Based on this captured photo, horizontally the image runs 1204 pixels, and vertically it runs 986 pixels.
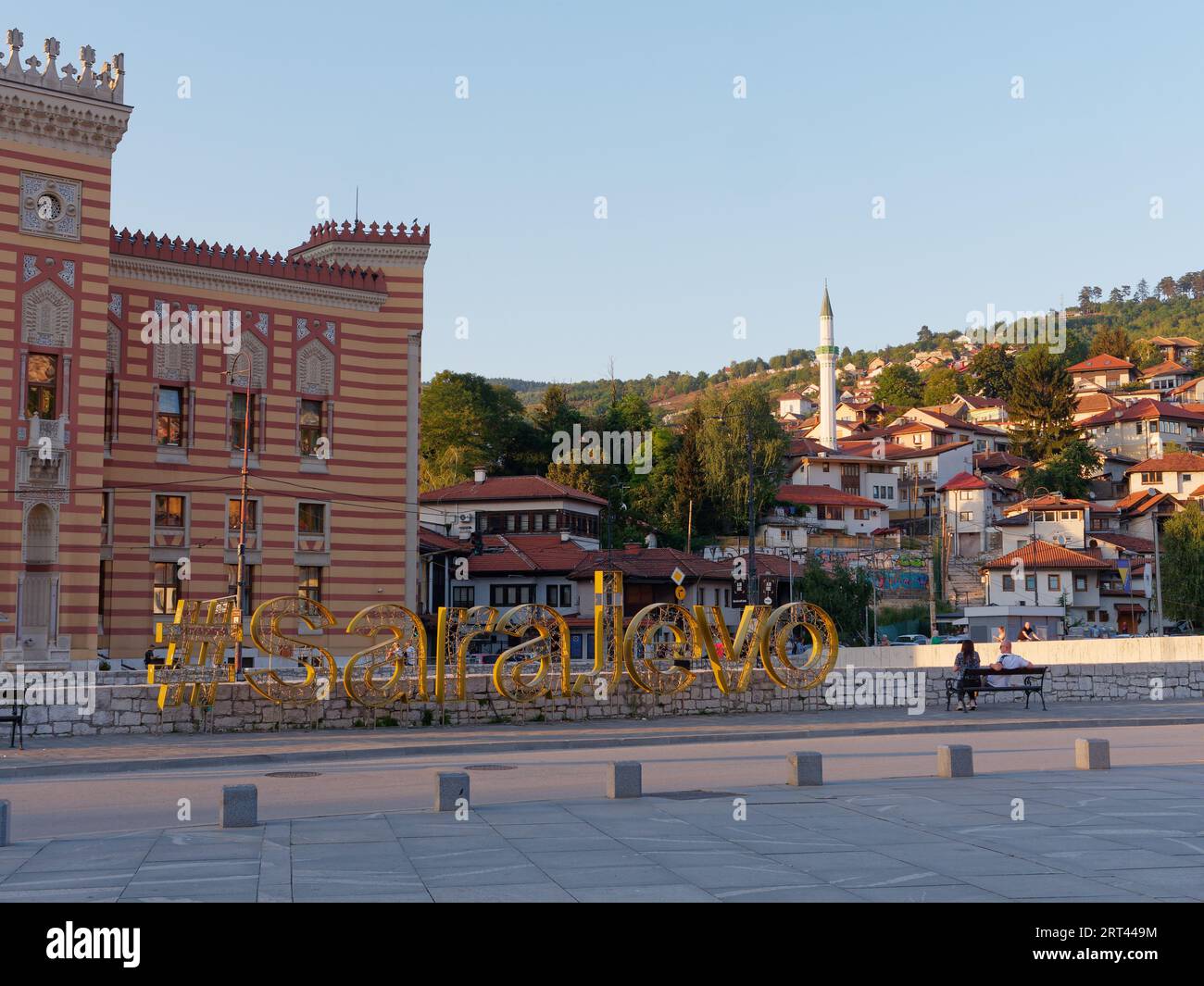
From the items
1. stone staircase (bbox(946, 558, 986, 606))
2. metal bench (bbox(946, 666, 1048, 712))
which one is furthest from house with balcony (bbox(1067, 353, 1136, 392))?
metal bench (bbox(946, 666, 1048, 712))

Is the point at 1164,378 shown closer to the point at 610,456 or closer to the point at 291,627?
the point at 610,456

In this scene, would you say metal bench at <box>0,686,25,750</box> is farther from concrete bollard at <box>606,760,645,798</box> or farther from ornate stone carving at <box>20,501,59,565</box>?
ornate stone carving at <box>20,501,59,565</box>

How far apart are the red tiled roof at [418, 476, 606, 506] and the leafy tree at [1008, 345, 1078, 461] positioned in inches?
2319

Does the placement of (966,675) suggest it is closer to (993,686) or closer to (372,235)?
(993,686)

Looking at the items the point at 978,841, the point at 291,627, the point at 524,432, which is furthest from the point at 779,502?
the point at 978,841

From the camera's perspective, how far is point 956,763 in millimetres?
17547

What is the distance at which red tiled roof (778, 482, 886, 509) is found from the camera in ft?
316

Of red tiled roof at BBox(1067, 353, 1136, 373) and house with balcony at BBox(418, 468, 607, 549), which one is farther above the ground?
red tiled roof at BBox(1067, 353, 1136, 373)

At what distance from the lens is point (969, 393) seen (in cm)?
15662

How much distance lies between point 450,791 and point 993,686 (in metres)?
19.4

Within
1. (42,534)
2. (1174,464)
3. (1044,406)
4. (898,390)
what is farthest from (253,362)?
(898,390)

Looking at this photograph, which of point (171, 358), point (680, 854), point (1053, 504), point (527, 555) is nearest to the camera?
point (680, 854)

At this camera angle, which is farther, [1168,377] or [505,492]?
[1168,377]

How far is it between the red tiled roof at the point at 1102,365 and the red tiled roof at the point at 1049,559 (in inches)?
2735
